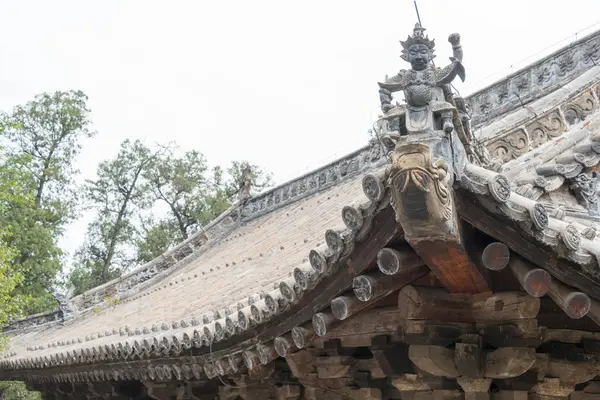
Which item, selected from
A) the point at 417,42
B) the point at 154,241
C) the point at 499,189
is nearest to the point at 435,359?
the point at 499,189

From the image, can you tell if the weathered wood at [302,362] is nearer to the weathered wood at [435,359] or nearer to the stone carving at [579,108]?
the weathered wood at [435,359]

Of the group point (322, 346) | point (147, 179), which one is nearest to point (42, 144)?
point (147, 179)

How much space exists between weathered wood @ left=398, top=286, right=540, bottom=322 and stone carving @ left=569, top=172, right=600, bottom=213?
Answer: 4.61 ft

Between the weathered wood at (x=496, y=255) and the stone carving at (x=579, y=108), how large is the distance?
3.22 m

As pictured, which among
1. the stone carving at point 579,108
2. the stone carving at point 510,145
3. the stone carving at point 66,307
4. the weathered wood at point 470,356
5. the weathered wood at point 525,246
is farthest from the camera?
the stone carving at point 66,307

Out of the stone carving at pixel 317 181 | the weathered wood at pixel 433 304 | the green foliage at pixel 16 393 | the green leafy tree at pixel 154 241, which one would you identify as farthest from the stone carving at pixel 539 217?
the green leafy tree at pixel 154 241

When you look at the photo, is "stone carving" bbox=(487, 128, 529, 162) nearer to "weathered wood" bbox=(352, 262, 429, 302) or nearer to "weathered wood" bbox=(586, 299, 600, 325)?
"weathered wood" bbox=(352, 262, 429, 302)

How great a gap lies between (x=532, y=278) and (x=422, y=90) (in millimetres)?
978

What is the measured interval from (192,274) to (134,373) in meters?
5.75

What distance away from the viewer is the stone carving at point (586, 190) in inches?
177

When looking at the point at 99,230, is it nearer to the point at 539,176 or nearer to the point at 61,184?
the point at 61,184

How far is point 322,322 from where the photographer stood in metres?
3.55

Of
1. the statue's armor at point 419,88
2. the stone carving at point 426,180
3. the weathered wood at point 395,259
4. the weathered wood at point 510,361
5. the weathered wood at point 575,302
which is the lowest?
the weathered wood at point 510,361

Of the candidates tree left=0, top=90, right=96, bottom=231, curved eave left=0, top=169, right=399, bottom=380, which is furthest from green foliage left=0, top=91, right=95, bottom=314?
curved eave left=0, top=169, right=399, bottom=380
